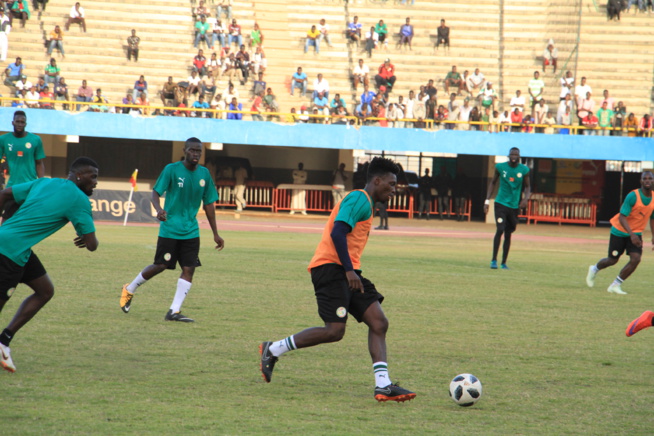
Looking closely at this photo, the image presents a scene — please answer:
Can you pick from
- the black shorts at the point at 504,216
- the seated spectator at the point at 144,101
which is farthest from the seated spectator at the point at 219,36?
the black shorts at the point at 504,216

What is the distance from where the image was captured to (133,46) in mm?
35125

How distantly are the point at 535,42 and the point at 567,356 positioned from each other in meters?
32.0

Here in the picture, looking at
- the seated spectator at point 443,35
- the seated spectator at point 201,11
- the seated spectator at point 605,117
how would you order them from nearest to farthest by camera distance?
the seated spectator at point 605,117, the seated spectator at point 201,11, the seated spectator at point 443,35

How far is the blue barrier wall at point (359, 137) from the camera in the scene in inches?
1224

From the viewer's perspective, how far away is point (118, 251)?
1697 cm

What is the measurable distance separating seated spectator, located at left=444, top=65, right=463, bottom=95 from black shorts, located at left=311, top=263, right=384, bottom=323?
98.4 ft

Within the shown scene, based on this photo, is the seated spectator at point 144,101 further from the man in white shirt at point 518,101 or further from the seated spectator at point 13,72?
the man in white shirt at point 518,101

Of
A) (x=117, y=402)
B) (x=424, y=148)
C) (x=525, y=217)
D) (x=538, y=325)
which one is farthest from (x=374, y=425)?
(x=525, y=217)

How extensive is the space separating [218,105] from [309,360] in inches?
1007

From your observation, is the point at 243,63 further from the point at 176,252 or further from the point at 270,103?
the point at 176,252

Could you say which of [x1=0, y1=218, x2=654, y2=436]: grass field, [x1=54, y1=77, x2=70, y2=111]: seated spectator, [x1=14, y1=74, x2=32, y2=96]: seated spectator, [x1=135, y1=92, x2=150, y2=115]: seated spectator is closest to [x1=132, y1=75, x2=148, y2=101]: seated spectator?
[x1=135, y1=92, x2=150, y2=115]: seated spectator

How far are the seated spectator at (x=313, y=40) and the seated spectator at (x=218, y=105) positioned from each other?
19.6 ft

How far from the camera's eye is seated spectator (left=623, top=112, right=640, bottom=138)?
3225 cm

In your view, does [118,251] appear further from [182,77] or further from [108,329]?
[182,77]
